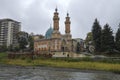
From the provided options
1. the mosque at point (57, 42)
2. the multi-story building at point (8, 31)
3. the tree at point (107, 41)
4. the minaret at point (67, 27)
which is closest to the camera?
the tree at point (107, 41)

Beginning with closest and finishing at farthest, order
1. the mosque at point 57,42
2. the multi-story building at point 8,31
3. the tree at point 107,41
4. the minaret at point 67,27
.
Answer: the tree at point 107,41
the mosque at point 57,42
the minaret at point 67,27
the multi-story building at point 8,31

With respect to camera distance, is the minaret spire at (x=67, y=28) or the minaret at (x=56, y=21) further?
the minaret spire at (x=67, y=28)

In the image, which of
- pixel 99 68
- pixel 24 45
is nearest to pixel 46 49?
pixel 24 45

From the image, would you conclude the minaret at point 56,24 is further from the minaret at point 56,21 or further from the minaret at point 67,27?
the minaret at point 67,27

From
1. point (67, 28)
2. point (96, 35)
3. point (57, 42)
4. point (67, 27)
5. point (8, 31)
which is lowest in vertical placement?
point (57, 42)

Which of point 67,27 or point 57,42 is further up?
point 67,27

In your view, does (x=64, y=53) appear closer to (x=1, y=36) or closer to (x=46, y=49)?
(x=46, y=49)

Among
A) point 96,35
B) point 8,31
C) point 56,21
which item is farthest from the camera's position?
point 8,31

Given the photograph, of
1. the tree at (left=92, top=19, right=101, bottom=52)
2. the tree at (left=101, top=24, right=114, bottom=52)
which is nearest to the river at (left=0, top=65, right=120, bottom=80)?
the tree at (left=101, top=24, right=114, bottom=52)

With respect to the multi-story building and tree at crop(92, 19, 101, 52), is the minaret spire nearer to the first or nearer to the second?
tree at crop(92, 19, 101, 52)

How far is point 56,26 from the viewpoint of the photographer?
98250mm

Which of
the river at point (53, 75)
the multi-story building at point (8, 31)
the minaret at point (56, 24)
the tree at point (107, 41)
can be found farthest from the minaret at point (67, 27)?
the multi-story building at point (8, 31)

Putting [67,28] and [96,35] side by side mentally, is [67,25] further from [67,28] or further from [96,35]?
[96,35]

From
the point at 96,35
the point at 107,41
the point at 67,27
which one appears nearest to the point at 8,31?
the point at 67,27
